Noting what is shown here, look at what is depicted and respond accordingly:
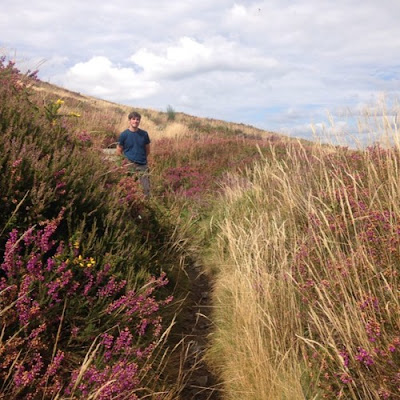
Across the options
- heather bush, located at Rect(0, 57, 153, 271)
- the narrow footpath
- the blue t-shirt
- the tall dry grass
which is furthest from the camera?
the blue t-shirt

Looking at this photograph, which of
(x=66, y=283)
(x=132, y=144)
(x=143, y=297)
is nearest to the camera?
(x=66, y=283)

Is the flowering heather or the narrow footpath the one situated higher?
the flowering heather

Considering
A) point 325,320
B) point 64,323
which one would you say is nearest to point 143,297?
point 64,323

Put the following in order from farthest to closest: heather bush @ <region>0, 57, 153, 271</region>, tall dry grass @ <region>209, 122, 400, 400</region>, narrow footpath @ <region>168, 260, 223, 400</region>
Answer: narrow footpath @ <region>168, 260, 223, 400</region> → heather bush @ <region>0, 57, 153, 271</region> → tall dry grass @ <region>209, 122, 400, 400</region>

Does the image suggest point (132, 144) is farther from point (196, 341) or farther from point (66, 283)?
point (66, 283)

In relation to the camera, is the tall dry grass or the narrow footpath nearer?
the tall dry grass

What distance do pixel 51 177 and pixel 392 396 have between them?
2.82 m

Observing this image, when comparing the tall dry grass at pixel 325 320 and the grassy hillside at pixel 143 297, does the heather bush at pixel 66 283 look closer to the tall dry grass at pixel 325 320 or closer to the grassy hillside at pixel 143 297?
the grassy hillside at pixel 143 297

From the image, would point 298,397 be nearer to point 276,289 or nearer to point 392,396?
point 392,396

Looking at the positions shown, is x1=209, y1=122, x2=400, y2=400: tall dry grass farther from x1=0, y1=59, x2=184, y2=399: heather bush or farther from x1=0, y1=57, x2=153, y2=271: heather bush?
x1=0, y1=57, x2=153, y2=271: heather bush

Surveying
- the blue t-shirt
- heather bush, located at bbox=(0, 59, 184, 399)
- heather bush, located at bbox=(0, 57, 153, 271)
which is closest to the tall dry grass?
heather bush, located at bbox=(0, 59, 184, 399)

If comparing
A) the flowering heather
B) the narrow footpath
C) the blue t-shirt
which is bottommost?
the narrow footpath

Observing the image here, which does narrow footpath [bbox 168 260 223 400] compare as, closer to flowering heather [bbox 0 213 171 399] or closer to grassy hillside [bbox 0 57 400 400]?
grassy hillside [bbox 0 57 400 400]

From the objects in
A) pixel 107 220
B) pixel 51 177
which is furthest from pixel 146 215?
pixel 51 177
